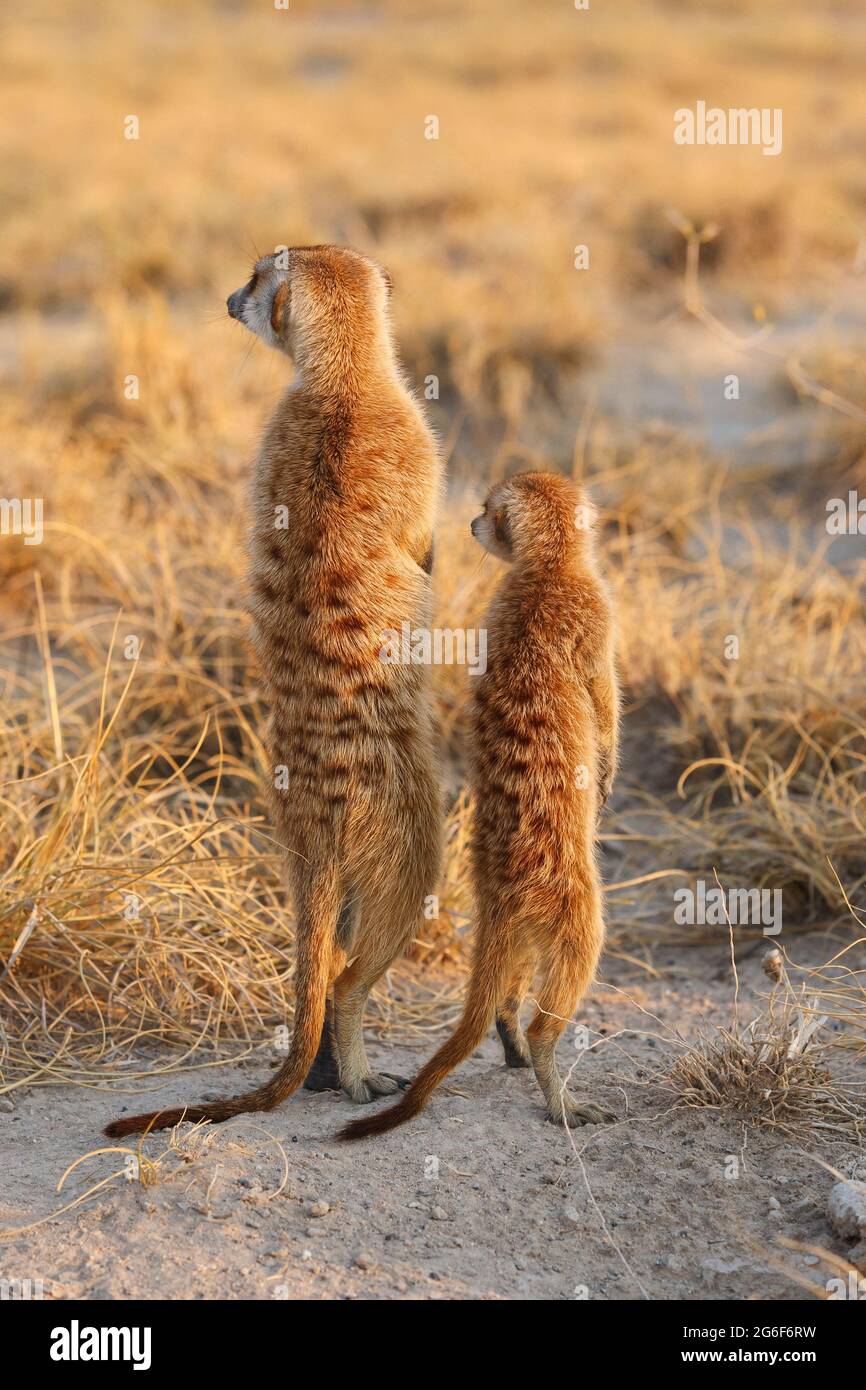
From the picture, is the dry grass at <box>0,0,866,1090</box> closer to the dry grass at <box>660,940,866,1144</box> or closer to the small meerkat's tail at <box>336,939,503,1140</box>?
the dry grass at <box>660,940,866,1144</box>

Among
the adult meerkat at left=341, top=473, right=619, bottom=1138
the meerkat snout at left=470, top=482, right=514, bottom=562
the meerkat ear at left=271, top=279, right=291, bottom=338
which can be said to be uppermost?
the meerkat ear at left=271, top=279, right=291, bottom=338

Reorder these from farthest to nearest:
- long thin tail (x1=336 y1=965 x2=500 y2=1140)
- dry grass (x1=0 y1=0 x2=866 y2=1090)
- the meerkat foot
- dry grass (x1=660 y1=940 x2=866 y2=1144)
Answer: dry grass (x1=0 y1=0 x2=866 y2=1090)
the meerkat foot
dry grass (x1=660 y1=940 x2=866 y2=1144)
long thin tail (x1=336 y1=965 x2=500 y2=1140)

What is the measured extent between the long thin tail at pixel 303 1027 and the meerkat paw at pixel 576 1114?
1.67 ft

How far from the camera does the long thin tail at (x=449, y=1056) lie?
3.03 meters

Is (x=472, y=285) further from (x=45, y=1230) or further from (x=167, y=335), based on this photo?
(x=45, y=1230)

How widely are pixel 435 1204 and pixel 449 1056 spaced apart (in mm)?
273

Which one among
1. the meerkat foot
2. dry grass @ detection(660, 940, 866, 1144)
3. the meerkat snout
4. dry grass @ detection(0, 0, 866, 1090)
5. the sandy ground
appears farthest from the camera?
dry grass @ detection(0, 0, 866, 1090)

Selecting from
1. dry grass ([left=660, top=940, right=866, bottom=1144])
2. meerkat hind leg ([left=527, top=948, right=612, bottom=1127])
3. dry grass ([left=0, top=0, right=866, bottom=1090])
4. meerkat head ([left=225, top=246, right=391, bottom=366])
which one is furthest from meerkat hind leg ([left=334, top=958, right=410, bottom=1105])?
meerkat head ([left=225, top=246, right=391, bottom=366])

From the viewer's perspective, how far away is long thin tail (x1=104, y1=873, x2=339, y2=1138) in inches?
122

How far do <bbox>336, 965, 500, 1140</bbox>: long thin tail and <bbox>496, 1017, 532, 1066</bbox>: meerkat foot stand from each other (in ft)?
1.25

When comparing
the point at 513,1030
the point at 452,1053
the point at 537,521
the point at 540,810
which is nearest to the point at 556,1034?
the point at 452,1053

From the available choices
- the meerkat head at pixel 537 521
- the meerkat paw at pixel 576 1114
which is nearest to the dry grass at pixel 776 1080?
the meerkat paw at pixel 576 1114

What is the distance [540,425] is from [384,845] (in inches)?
200

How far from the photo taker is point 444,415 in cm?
797
